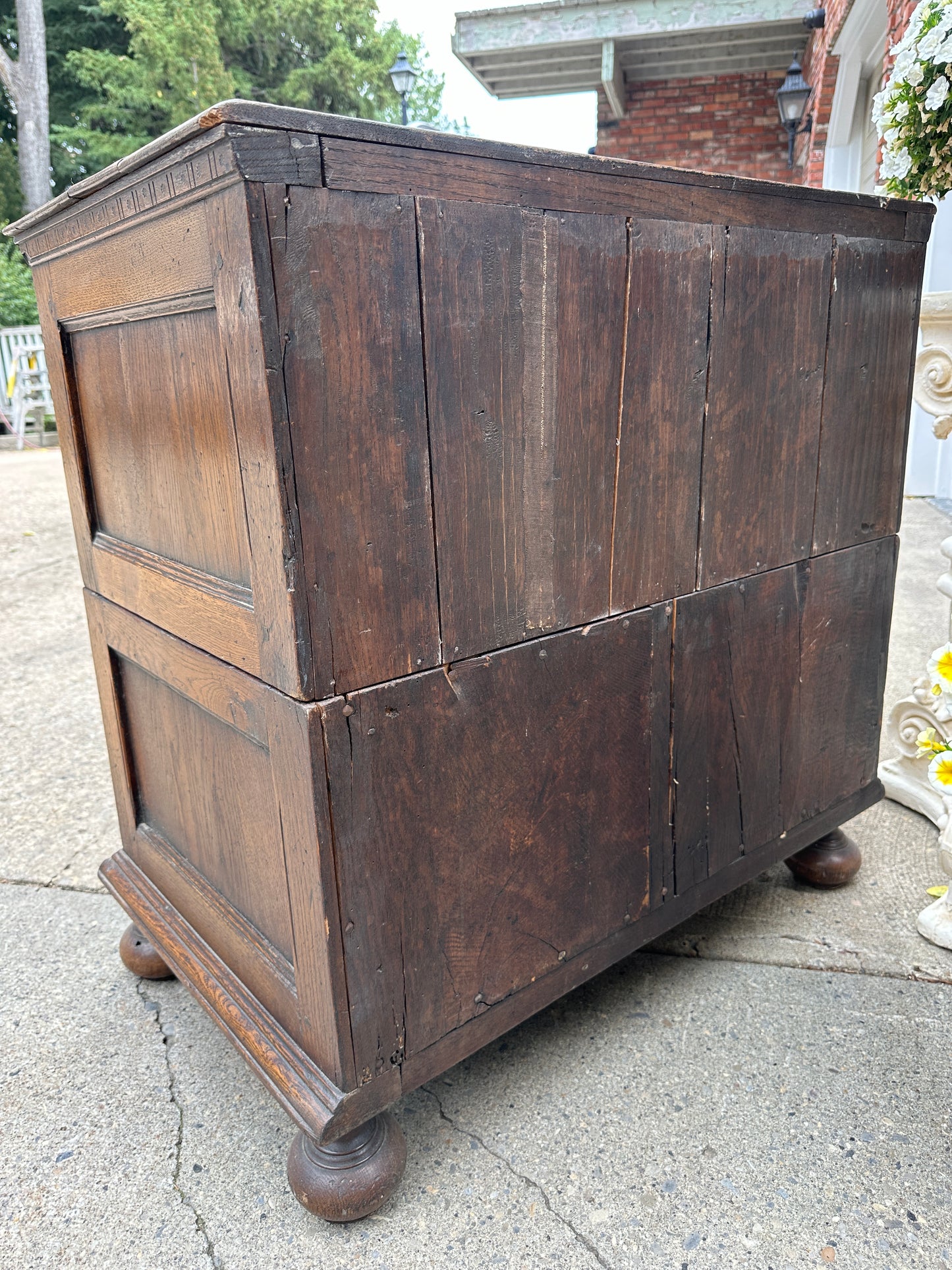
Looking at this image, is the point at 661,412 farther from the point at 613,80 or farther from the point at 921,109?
the point at 613,80

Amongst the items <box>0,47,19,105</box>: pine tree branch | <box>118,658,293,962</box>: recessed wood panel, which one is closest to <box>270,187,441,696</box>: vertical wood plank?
<box>118,658,293,962</box>: recessed wood panel

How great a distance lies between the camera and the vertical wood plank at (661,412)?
3.96 ft

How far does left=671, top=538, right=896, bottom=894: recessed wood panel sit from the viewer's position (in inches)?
57.1

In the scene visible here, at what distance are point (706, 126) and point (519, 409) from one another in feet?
29.0

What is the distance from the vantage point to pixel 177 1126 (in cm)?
137

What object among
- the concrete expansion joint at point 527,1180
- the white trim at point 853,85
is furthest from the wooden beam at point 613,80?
the concrete expansion joint at point 527,1180

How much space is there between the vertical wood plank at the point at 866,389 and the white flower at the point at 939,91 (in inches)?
9.9

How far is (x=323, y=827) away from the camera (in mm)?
1035

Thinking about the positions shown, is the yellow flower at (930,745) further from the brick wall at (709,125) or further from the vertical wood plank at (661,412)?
the brick wall at (709,125)

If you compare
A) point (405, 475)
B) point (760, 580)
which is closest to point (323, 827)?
point (405, 475)

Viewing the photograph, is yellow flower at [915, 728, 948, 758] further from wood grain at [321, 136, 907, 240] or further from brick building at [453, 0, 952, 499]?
brick building at [453, 0, 952, 499]

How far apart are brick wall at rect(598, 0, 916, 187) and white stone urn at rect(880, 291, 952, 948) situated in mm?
7240

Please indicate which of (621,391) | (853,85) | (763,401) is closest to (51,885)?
(621,391)

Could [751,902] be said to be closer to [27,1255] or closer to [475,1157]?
[475,1157]
